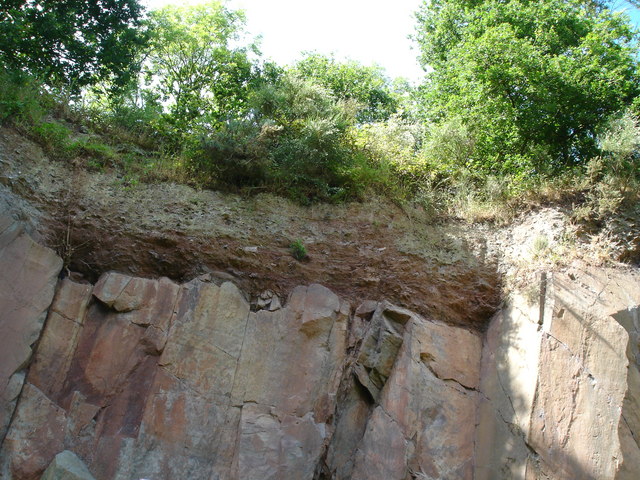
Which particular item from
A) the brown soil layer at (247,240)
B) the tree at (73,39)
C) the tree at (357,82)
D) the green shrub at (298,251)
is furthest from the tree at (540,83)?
the tree at (73,39)

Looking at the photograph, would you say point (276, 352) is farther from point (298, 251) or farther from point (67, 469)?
point (67, 469)

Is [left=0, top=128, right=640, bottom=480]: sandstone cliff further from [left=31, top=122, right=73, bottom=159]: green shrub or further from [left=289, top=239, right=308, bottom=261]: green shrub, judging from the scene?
[left=31, top=122, right=73, bottom=159]: green shrub

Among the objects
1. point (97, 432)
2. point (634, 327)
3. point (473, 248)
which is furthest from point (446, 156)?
point (97, 432)

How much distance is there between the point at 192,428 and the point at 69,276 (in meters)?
2.42

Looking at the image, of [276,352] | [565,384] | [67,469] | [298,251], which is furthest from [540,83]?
[67,469]

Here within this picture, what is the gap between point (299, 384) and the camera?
7.09 metres

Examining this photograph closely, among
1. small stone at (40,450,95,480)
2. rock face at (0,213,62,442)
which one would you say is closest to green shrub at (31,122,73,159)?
rock face at (0,213,62,442)

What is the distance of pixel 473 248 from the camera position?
8.78m

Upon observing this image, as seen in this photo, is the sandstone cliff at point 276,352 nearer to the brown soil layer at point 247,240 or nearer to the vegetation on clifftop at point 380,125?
the brown soil layer at point 247,240

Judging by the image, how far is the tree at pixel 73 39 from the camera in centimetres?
1024

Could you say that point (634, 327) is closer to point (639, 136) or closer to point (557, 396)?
point (557, 396)

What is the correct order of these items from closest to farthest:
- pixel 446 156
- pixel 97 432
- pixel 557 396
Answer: pixel 97 432, pixel 557 396, pixel 446 156

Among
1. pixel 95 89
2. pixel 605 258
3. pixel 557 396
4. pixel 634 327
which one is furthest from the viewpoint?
pixel 95 89

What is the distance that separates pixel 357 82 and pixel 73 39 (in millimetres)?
7260
